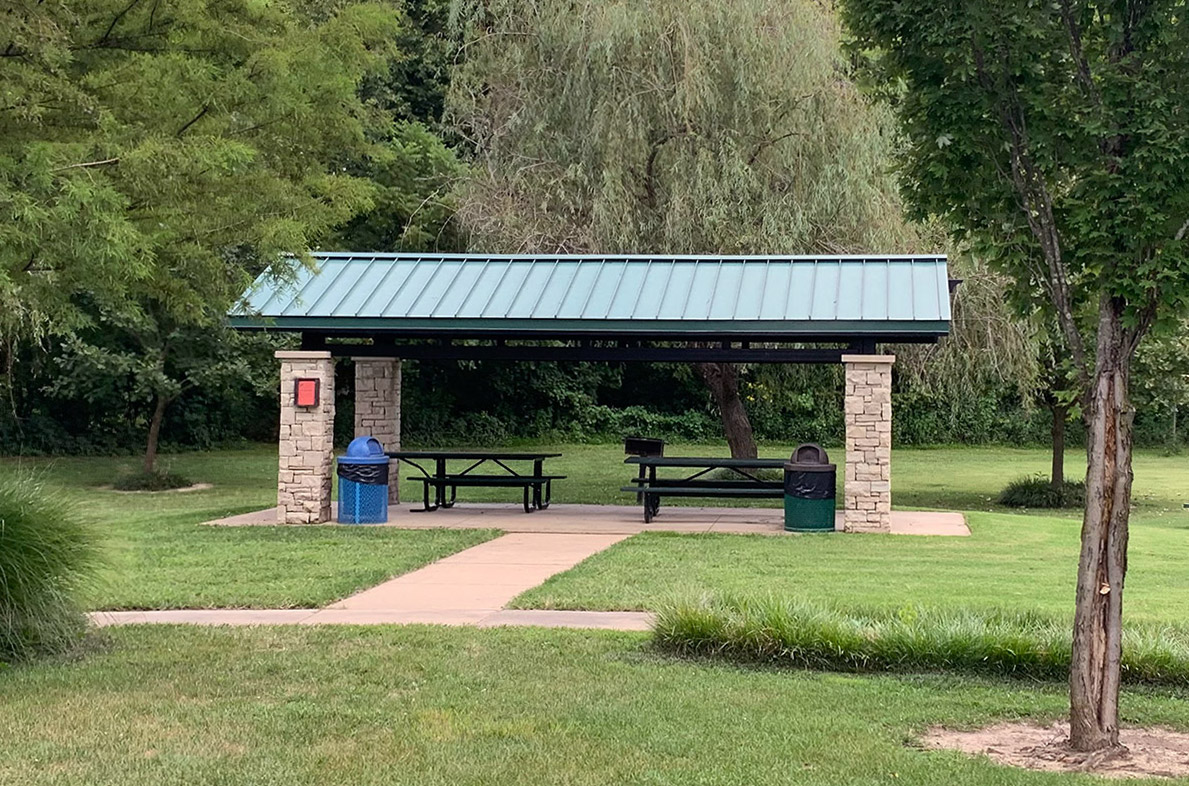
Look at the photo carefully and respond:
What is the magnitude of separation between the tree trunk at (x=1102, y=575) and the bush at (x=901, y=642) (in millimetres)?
1710

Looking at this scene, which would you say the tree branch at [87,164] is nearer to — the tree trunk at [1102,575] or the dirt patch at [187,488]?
the tree trunk at [1102,575]

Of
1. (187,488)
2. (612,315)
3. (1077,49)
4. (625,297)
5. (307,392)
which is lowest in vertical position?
(187,488)

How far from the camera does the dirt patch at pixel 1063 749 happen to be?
5766 millimetres

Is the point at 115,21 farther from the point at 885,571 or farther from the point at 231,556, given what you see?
the point at 885,571

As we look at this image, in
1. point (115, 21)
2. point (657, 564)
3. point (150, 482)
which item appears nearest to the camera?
point (115, 21)

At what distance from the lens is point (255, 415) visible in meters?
35.4

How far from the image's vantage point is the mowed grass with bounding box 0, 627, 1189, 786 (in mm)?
5512

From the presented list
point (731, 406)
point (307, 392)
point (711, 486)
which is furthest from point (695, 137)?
point (307, 392)

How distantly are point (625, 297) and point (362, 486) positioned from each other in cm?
412

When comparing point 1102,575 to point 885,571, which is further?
point 885,571

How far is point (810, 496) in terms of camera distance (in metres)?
15.9

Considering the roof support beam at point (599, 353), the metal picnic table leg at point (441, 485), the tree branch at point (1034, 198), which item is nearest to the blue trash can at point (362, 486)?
the roof support beam at point (599, 353)

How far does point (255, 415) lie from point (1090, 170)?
103 feet

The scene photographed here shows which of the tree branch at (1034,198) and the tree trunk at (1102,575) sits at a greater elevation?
the tree branch at (1034,198)
